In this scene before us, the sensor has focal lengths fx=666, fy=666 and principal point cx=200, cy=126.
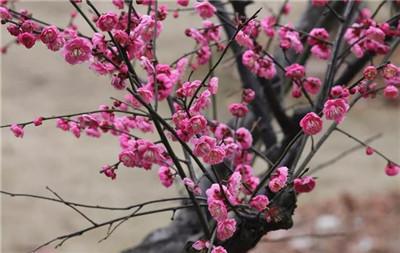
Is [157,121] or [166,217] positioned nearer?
[157,121]

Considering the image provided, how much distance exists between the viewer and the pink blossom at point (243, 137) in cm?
139

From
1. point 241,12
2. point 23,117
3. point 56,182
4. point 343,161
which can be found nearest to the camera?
point 241,12

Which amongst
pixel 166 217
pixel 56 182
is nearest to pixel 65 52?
pixel 166 217

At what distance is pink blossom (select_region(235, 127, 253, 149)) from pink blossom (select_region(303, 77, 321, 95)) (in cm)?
17

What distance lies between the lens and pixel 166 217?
4.13m

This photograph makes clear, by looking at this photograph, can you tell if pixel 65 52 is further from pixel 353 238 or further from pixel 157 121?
pixel 353 238

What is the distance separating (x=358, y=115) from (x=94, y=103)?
2211 mm

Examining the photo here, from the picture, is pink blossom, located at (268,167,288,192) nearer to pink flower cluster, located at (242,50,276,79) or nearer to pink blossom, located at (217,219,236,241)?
pink blossom, located at (217,219,236,241)

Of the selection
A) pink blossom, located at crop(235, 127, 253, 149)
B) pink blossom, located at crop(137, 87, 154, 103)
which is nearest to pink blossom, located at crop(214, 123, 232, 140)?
pink blossom, located at crop(235, 127, 253, 149)

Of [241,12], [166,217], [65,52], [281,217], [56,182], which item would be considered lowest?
[166,217]

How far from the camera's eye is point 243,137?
1391 millimetres

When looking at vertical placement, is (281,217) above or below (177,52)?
above

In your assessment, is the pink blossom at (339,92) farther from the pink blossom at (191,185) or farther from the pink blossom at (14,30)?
the pink blossom at (14,30)

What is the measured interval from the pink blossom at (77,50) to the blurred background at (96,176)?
2.15 m
